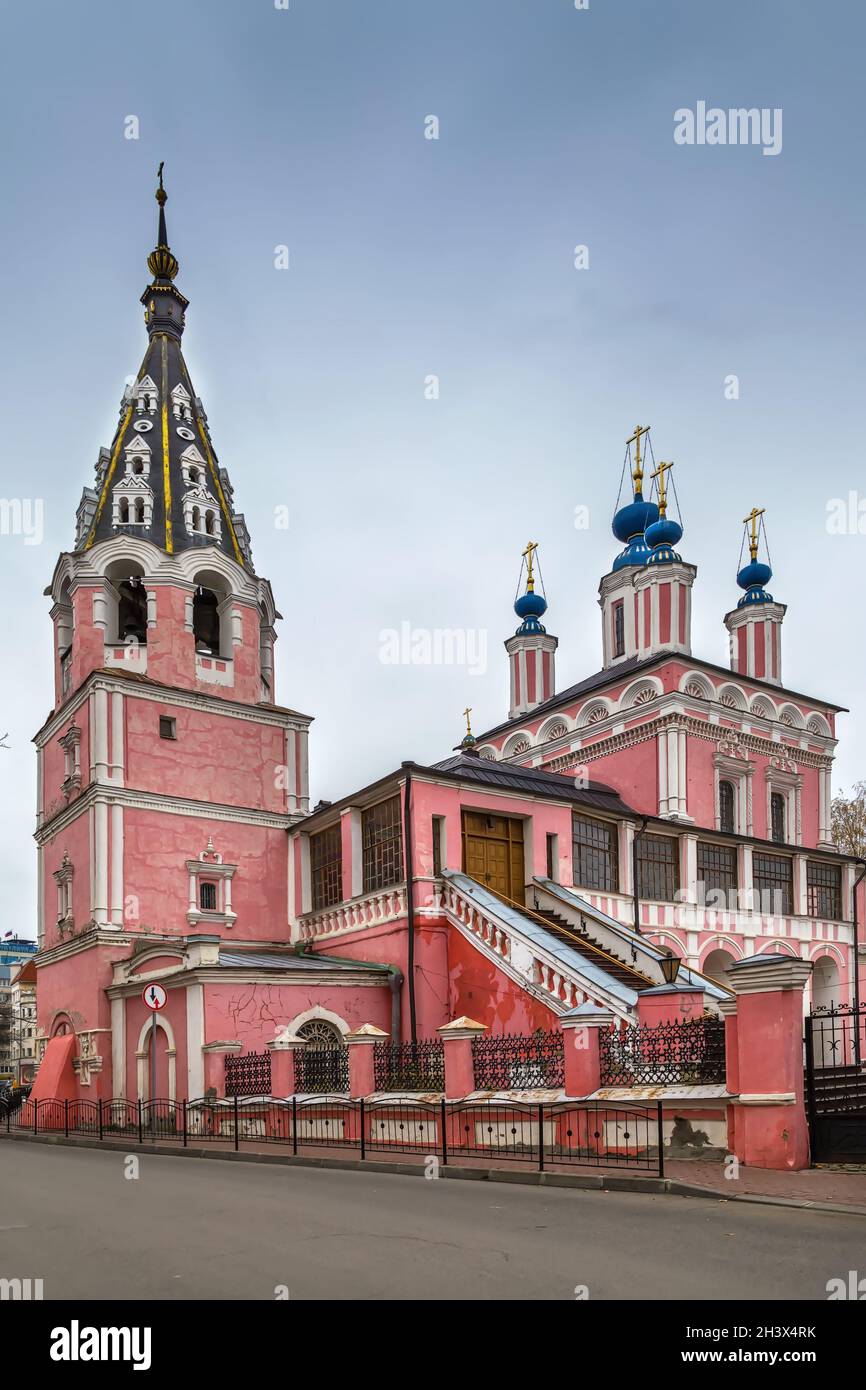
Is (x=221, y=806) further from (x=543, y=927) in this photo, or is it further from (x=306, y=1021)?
(x=543, y=927)

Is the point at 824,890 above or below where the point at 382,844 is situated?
below

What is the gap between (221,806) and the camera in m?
26.6

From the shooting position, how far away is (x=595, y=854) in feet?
85.5

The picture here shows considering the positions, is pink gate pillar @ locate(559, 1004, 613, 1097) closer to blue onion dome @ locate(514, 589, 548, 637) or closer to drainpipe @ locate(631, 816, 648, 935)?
drainpipe @ locate(631, 816, 648, 935)

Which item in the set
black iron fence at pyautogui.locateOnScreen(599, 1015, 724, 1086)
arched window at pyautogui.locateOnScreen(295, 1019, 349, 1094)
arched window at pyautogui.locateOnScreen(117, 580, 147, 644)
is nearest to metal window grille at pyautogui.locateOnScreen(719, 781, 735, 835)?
arched window at pyautogui.locateOnScreen(117, 580, 147, 644)

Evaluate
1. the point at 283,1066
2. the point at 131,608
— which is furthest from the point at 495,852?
the point at 131,608

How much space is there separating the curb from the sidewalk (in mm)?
90

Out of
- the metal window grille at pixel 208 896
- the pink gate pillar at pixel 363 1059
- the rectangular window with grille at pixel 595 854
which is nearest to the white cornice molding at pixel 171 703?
the metal window grille at pixel 208 896

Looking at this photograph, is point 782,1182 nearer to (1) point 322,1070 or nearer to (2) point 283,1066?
(1) point 322,1070

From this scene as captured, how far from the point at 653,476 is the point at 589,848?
1582cm

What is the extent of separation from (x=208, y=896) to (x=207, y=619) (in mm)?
6961

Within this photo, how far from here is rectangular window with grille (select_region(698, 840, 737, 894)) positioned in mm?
29141
